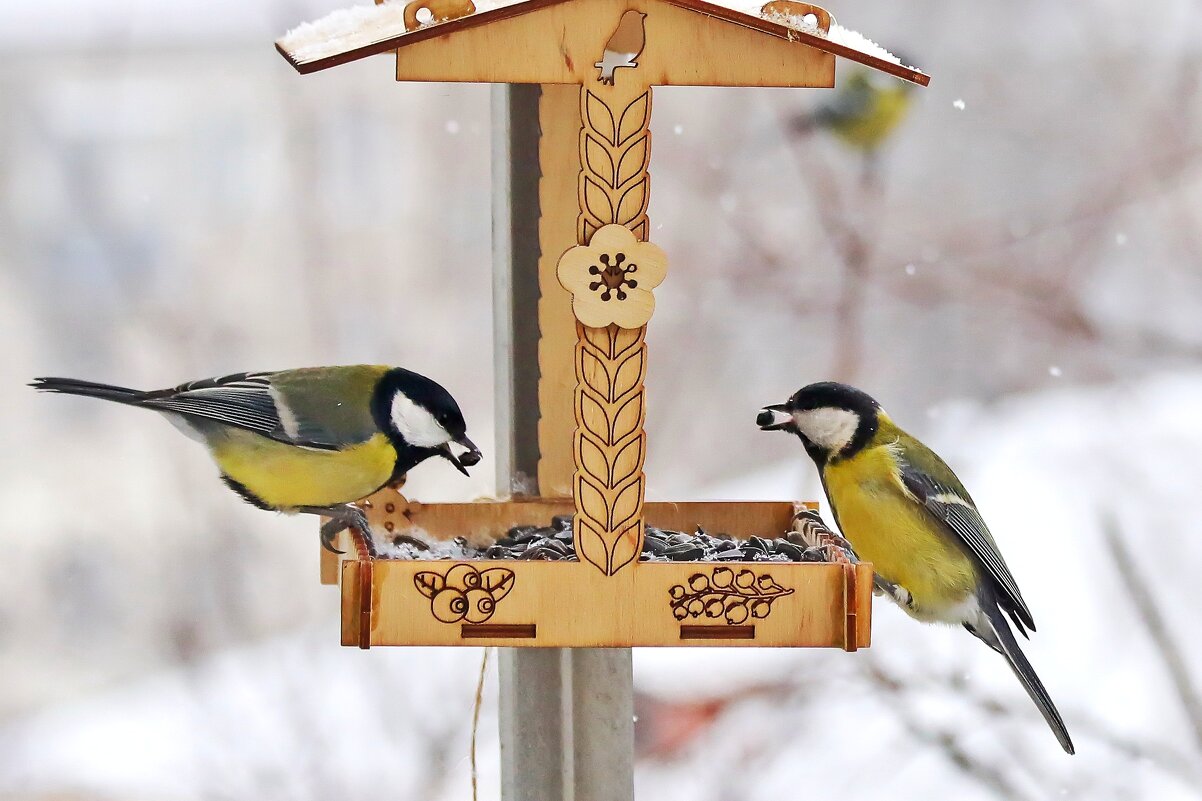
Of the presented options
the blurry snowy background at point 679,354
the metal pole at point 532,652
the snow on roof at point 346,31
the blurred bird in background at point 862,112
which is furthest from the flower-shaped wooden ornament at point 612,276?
the blurred bird in background at point 862,112

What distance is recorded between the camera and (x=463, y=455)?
1405 millimetres

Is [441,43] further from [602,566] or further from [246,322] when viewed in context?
[246,322]

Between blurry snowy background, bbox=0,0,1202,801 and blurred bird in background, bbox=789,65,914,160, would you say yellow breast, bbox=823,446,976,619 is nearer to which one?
blurry snowy background, bbox=0,0,1202,801

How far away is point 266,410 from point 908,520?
747mm

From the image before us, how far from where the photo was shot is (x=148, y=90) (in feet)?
6.47

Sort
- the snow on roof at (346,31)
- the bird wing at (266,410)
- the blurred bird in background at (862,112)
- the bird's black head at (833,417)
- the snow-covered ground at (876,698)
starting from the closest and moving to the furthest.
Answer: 1. the snow on roof at (346,31)
2. the bird wing at (266,410)
3. the bird's black head at (833,417)
4. the blurred bird in background at (862,112)
5. the snow-covered ground at (876,698)

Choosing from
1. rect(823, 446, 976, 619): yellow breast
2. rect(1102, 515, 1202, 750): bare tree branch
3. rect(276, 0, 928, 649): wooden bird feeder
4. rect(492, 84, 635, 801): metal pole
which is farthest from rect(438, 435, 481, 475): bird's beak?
rect(1102, 515, 1202, 750): bare tree branch

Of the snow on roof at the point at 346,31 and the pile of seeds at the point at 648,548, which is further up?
the snow on roof at the point at 346,31

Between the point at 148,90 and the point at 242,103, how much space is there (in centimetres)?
15

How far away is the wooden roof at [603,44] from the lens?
→ 1000mm

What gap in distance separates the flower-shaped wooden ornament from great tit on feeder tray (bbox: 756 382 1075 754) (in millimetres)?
428

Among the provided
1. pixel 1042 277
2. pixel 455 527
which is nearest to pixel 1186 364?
pixel 1042 277

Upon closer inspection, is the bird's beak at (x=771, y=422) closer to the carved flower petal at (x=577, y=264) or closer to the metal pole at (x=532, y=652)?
the metal pole at (x=532, y=652)

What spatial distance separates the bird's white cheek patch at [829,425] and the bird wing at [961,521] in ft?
0.23
